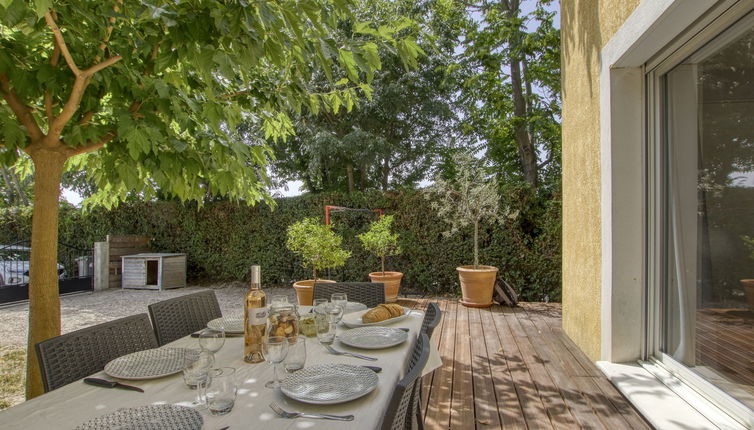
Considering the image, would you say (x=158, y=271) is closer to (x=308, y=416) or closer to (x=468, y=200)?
(x=468, y=200)

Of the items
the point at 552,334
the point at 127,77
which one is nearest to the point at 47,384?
the point at 127,77

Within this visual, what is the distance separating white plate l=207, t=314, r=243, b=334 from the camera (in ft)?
6.96

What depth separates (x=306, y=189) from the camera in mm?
13281

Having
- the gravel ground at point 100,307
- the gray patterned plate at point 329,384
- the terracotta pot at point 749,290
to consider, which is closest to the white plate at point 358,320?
the gray patterned plate at point 329,384

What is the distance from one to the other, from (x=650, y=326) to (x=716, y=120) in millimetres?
1498

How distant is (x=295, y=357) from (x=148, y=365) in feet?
1.82

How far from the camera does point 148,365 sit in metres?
1.59

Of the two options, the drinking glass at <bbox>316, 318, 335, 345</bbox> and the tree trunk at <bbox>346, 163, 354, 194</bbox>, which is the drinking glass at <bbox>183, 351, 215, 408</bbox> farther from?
the tree trunk at <bbox>346, 163, 354, 194</bbox>

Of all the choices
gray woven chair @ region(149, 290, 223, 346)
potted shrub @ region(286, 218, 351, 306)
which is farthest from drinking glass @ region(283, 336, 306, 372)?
potted shrub @ region(286, 218, 351, 306)

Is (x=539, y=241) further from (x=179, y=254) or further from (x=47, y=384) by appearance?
(x=179, y=254)

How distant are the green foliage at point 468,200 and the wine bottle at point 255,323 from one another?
4506mm

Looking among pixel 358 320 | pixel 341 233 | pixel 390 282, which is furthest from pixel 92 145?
pixel 341 233

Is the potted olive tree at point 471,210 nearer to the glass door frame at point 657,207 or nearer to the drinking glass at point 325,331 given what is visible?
the glass door frame at point 657,207

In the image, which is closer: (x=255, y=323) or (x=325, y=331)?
(x=255, y=323)
